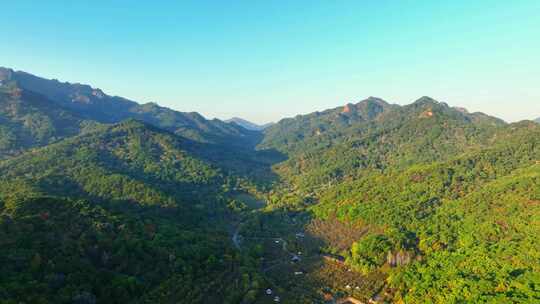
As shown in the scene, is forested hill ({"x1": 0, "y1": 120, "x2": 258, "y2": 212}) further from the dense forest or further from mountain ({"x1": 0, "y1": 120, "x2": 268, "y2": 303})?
the dense forest

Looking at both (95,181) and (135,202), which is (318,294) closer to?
(135,202)

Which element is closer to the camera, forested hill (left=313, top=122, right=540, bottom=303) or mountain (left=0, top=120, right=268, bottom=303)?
mountain (left=0, top=120, right=268, bottom=303)

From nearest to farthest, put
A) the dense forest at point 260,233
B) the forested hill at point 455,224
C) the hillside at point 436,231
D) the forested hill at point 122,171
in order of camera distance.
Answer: the dense forest at point 260,233, the forested hill at point 455,224, the hillside at point 436,231, the forested hill at point 122,171

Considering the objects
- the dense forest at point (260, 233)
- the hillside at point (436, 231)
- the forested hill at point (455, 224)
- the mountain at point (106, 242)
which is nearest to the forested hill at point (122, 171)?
the mountain at point (106, 242)

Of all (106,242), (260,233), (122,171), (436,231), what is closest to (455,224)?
(436,231)

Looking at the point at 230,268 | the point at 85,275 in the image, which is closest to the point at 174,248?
the point at 230,268

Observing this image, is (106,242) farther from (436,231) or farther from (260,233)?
(436,231)

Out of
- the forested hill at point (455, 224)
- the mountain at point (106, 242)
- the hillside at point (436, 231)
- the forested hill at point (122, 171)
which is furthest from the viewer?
the forested hill at point (122, 171)

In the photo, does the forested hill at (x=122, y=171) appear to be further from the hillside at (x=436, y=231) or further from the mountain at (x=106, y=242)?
the hillside at (x=436, y=231)

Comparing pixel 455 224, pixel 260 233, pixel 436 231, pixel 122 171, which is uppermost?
pixel 122 171

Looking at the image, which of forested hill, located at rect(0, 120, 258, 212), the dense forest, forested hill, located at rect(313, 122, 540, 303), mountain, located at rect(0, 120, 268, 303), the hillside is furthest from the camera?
forested hill, located at rect(0, 120, 258, 212)

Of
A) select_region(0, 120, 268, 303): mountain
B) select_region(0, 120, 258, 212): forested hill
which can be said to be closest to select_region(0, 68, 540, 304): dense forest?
select_region(0, 120, 268, 303): mountain
